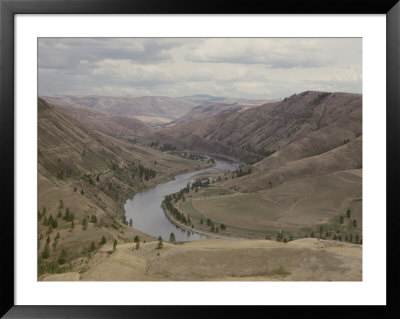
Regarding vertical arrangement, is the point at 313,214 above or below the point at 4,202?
below

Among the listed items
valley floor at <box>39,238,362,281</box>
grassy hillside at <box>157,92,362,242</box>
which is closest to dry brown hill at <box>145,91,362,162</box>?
grassy hillside at <box>157,92,362,242</box>

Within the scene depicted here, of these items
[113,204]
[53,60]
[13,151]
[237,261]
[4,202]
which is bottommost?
[113,204]

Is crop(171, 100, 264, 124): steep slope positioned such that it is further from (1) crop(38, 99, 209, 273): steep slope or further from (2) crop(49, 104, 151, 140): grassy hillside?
(1) crop(38, 99, 209, 273): steep slope

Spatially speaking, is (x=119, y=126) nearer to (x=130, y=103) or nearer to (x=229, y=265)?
(x=130, y=103)

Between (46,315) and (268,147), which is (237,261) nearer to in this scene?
(46,315)

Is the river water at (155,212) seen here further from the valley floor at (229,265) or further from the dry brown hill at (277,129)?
the valley floor at (229,265)

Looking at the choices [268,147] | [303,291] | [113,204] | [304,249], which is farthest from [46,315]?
[268,147]
